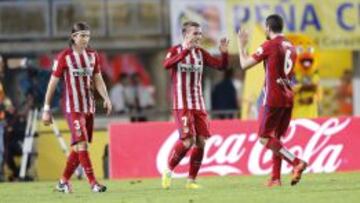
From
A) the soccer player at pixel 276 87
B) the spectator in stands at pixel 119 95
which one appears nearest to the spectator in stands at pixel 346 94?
the spectator in stands at pixel 119 95

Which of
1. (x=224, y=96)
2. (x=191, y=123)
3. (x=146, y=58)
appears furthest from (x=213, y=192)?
(x=146, y=58)

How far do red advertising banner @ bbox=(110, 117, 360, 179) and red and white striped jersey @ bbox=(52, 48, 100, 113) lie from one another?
4.99 m

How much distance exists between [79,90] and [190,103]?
1472mm

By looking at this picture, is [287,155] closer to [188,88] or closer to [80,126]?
[188,88]

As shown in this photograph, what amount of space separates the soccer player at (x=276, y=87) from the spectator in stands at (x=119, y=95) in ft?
34.1

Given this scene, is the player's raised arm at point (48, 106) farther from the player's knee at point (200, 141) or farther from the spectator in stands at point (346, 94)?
the spectator in stands at point (346, 94)

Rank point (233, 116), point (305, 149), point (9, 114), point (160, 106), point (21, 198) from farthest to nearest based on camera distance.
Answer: point (160, 106), point (233, 116), point (9, 114), point (305, 149), point (21, 198)

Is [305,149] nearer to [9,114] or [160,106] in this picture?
[9,114]

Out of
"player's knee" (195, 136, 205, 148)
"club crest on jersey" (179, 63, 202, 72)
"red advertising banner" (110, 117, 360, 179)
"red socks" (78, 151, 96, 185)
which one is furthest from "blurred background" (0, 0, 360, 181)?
"red socks" (78, 151, 96, 185)

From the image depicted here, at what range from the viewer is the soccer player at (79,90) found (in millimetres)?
15391

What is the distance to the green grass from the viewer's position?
44.6ft

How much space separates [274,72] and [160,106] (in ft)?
41.8

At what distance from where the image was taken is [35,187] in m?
17.8

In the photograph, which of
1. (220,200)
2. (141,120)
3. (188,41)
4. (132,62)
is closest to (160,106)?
(132,62)
